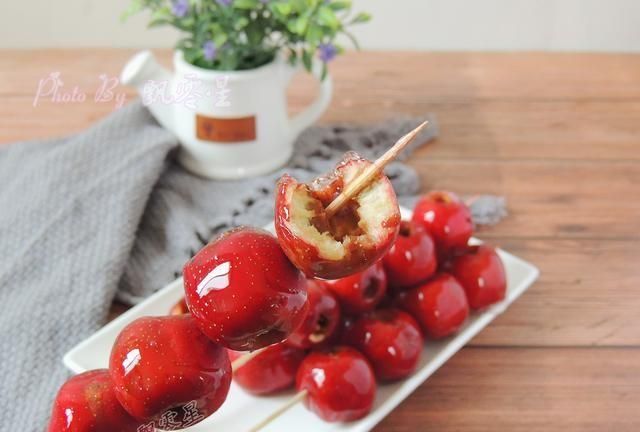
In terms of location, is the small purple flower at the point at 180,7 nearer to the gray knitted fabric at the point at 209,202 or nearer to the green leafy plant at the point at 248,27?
the green leafy plant at the point at 248,27

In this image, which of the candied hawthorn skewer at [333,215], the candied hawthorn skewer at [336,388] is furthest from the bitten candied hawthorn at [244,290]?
the candied hawthorn skewer at [336,388]

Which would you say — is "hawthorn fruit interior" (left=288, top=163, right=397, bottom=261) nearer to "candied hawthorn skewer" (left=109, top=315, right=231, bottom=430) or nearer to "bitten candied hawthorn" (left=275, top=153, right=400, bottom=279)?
"bitten candied hawthorn" (left=275, top=153, right=400, bottom=279)

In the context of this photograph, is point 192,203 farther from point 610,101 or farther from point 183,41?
point 610,101

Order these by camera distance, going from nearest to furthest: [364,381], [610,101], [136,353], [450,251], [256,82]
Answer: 1. [136,353]
2. [364,381]
3. [450,251]
4. [256,82]
5. [610,101]

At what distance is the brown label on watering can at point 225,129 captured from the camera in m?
0.89

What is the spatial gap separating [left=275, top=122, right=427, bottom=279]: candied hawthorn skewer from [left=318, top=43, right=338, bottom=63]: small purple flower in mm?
528

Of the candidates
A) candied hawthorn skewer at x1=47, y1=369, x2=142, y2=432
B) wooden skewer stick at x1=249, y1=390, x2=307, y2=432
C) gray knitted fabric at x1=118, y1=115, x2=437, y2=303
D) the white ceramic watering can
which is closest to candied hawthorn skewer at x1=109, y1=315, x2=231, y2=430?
candied hawthorn skewer at x1=47, y1=369, x2=142, y2=432

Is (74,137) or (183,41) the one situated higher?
(183,41)

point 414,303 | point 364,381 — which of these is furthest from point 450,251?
point 364,381

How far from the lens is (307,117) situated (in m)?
0.97

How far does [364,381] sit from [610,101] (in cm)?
74

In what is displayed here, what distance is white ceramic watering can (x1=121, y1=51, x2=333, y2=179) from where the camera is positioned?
0.87 m

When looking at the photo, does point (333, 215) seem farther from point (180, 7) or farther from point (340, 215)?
point (180, 7)

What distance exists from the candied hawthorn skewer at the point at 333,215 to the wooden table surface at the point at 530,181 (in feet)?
0.89
